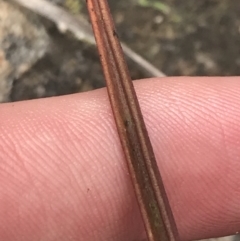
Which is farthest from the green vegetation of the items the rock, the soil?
the rock

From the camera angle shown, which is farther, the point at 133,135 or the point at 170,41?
the point at 170,41

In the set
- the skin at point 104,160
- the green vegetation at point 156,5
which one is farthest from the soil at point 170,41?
the skin at point 104,160

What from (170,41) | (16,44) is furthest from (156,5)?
(16,44)

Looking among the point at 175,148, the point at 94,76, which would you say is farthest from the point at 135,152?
the point at 94,76

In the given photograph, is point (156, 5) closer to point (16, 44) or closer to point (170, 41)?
point (170, 41)

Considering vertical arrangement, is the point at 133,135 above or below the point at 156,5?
below
